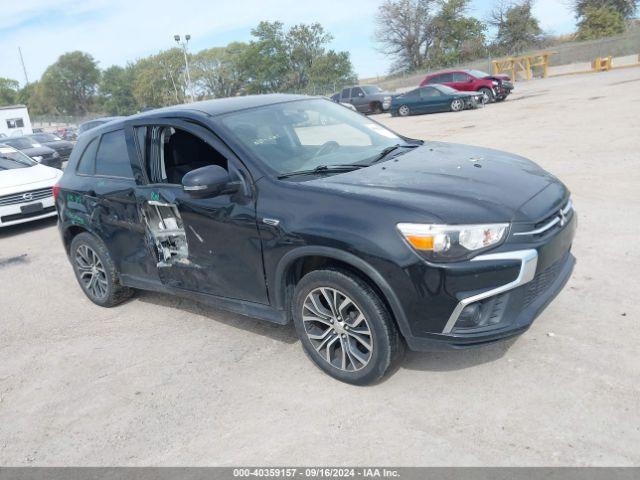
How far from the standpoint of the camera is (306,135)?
15.3 ft

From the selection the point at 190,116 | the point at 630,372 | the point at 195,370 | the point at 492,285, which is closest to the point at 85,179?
the point at 190,116

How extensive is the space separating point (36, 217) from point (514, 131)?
10.7 meters

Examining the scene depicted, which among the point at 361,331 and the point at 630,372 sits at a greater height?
the point at 361,331

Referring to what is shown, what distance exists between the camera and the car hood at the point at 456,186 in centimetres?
330

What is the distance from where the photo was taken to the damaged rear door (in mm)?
3988

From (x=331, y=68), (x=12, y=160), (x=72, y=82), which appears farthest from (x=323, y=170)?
(x=72, y=82)

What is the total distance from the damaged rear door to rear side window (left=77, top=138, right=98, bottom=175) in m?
0.88

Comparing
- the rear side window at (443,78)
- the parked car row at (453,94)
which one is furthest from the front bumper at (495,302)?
the rear side window at (443,78)

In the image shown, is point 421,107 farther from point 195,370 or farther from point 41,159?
point 195,370

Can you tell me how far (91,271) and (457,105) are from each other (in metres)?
20.3

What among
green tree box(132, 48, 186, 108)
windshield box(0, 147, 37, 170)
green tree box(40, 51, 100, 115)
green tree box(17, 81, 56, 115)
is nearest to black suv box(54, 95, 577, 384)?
windshield box(0, 147, 37, 170)

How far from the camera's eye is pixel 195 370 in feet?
13.8

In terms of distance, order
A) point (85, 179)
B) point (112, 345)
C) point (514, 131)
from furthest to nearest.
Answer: point (514, 131) → point (85, 179) → point (112, 345)

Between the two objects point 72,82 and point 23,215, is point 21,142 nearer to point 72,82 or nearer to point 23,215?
point 23,215
